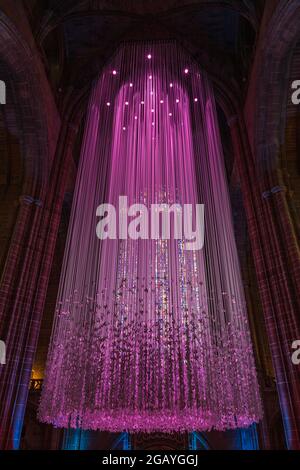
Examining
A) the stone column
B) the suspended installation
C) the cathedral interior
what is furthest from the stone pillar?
the stone column

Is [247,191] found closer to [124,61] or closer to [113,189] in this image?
[113,189]

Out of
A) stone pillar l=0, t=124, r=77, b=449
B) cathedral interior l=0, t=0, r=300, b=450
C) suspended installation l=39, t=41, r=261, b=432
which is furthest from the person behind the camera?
cathedral interior l=0, t=0, r=300, b=450

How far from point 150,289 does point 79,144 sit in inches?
348

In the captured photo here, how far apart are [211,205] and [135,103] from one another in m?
4.18

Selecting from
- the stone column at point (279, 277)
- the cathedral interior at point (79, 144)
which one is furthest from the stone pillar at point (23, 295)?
the stone column at point (279, 277)

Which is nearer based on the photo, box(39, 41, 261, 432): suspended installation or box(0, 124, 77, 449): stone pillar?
box(39, 41, 261, 432): suspended installation

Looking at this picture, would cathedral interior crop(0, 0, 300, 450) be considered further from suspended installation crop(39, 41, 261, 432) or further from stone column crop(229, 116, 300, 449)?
suspended installation crop(39, 41, 261, 432)

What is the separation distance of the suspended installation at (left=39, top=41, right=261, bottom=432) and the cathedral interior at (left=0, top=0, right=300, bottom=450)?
0.80m

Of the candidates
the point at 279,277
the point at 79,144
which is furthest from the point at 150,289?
the point at 79,144

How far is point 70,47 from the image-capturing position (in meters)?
13.4

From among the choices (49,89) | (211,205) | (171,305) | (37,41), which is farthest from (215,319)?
(37,41)

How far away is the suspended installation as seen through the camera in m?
7.68

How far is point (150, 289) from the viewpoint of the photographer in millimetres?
8828

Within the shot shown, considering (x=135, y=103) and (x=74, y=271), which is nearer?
(x=74, y=271)
